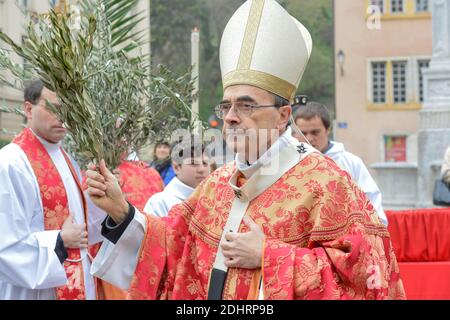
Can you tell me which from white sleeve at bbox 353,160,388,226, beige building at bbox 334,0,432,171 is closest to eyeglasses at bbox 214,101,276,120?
white sleeve at bbox 353,160,388,226

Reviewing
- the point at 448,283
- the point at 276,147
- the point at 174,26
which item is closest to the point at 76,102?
the point at 276,147

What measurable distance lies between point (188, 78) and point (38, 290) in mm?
1464

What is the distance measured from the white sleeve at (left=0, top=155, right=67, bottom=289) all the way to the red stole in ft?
0.49

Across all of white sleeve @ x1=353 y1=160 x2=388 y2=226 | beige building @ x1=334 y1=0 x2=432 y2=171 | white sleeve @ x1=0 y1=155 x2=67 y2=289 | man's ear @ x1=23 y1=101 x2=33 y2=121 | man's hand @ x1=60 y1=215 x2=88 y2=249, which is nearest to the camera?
white sleeve @ x1=0 y1=155 x2=67 y2=289

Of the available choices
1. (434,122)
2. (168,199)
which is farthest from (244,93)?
(434,122)

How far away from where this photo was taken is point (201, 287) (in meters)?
3.74

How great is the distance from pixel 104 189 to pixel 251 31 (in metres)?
0.93

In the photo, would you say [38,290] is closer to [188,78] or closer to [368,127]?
[188,78]

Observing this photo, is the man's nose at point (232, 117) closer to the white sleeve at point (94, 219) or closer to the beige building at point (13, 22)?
the beige building at point (13, 22)

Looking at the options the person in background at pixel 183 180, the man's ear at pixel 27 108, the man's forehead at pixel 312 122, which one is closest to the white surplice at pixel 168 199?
the person in background at pixel 183 180

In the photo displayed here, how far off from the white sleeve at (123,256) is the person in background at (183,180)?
2.05 meters

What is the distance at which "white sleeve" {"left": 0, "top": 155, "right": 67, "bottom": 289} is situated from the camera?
452cm

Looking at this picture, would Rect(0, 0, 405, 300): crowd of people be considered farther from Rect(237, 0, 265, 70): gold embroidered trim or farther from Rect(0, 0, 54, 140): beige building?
Rect(0, 0, 54, 140): beige building

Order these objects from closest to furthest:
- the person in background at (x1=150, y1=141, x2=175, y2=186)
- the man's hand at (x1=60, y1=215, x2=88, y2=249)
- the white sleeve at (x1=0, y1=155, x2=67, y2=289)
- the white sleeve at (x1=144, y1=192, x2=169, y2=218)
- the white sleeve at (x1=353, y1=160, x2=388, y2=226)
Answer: the white sleeve at (x1=0, y1=155, x2=67, y2=289) → the man's hand at (x1=60, y1=215, x2=88, y2=249) → the white sleeve at (x1=144, y1=192, x2=169, y2=218) → the white sleeve at (x1=353, y1=160, x2=388, y2=226) → the person in background at (x1=150, y1=141, x2=175, y2=186)
